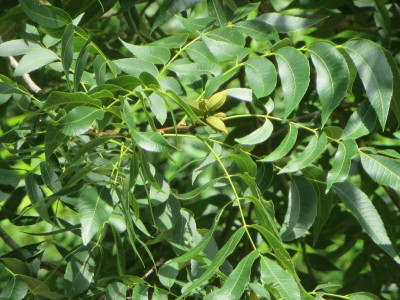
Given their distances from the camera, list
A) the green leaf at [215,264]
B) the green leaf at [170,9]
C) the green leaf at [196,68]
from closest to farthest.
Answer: the green leaf at [215,264] → the green leaf at [196,68] → the green leaf at [170,9]

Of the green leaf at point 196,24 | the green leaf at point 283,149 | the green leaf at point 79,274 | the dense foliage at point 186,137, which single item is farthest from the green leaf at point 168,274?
the green leaf at point 196,24

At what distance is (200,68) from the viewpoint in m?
1.14

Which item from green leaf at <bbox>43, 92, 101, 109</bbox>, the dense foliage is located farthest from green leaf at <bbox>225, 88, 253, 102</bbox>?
green leaf at <bbox>43, 92, 101, 109</bbox>

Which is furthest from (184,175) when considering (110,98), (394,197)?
(110,98)

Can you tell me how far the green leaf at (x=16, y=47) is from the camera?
3.89 ft

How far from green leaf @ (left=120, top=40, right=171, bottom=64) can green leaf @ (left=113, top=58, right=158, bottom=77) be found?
0.02 meters

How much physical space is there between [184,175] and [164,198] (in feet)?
2.66

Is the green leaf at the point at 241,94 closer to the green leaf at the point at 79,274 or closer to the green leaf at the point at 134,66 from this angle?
the green leaf at the point at 134,66

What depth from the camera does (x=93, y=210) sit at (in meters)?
1.01

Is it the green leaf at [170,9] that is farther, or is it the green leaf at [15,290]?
the green leaf at [170,9]

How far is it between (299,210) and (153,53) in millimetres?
316

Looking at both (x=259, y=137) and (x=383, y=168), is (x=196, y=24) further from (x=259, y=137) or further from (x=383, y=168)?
(x=383, y=168)

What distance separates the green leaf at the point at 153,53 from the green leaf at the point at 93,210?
8.6 inches

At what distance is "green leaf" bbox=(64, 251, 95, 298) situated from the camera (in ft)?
3.76
